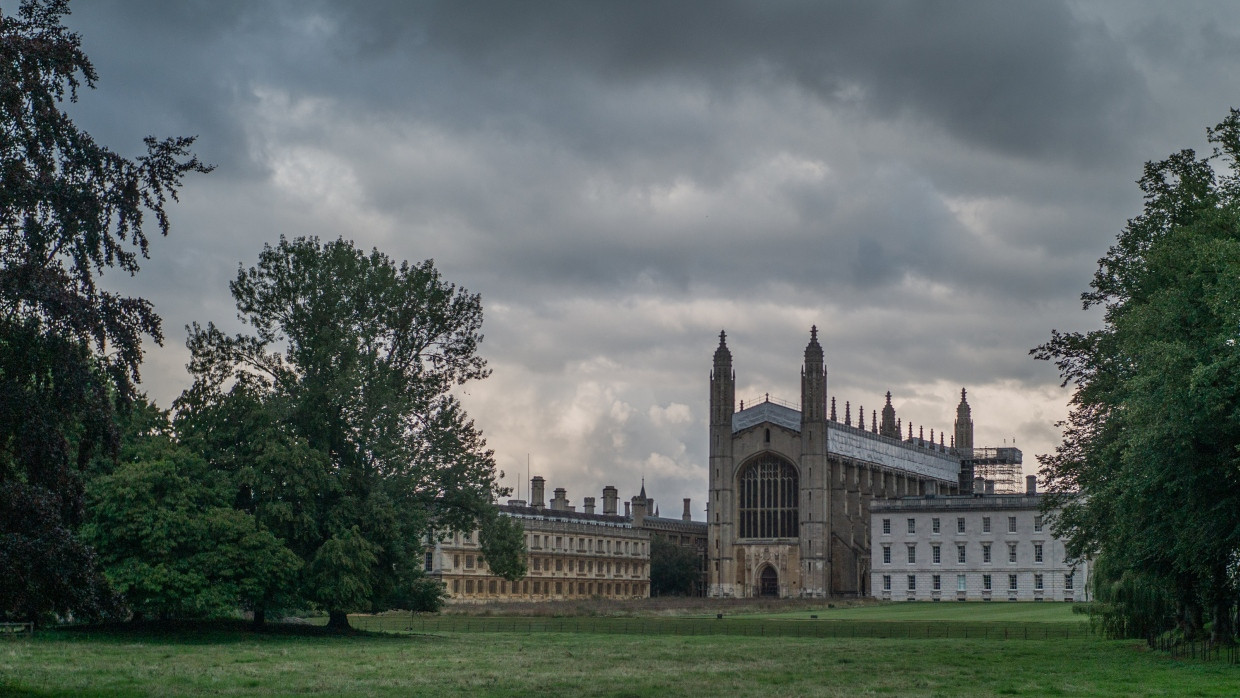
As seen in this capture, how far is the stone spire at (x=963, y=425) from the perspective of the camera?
155250 millimetres

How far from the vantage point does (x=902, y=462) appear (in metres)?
134

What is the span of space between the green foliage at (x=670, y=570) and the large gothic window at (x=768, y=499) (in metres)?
18.8

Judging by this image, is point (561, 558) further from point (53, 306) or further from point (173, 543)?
point (53, 306)

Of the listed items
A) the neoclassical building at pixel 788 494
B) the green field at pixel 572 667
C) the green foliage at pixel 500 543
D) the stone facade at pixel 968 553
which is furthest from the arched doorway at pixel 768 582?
the green foliage at pixel 500 543

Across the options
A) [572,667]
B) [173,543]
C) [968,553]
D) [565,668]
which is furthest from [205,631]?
[968,553]

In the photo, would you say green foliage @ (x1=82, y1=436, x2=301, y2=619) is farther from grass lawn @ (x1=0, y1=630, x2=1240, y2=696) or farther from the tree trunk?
the tree trunk

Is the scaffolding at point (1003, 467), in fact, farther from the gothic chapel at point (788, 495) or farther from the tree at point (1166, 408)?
the tree at point (1166, 408)

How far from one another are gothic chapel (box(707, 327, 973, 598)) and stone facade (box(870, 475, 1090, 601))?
4.50 metres

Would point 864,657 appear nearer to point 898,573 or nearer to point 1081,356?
point 1081,356

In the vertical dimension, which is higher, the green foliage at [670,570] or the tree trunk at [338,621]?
the tree trunk at [338,621]

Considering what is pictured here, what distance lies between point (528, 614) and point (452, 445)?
3343 cm

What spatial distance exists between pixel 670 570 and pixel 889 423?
3278 centimetres

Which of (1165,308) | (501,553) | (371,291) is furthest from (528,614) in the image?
(1165,308)

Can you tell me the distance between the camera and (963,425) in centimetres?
15612
